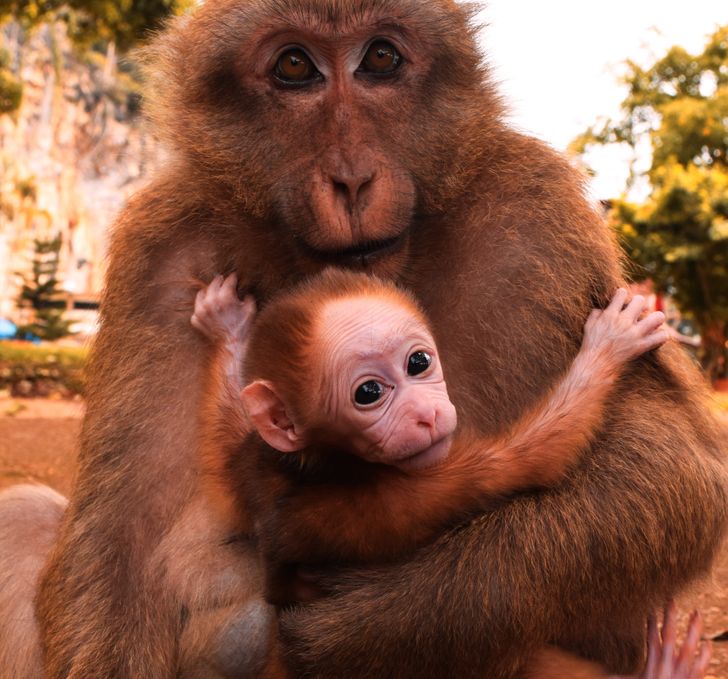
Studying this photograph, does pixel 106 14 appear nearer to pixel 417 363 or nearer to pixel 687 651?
pixel 417 363

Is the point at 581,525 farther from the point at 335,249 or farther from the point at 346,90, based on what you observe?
the point at 346,90

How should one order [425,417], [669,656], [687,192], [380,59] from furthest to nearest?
[687,192]
[669,656]
[380,59]
[425,417]

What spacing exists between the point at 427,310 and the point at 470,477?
540 millimetres

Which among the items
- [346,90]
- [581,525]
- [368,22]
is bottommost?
[581,525]

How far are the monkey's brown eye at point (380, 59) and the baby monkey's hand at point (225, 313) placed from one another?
717 mm

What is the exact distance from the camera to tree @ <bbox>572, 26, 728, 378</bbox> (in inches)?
1020

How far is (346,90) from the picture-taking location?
91.1 inches

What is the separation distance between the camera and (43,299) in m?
36.7

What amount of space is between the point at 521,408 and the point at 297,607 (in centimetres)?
80

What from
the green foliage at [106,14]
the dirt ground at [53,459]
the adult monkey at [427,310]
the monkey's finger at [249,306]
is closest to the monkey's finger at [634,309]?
the adult monkey at [427,310]

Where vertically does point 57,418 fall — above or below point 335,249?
below

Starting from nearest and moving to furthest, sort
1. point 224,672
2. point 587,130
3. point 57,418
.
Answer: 1. point 224,672
2. point 57,418
3. point 587,130

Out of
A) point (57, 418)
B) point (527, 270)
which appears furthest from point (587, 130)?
point (527, 270)

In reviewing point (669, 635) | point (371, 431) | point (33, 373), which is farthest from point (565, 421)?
point (33, 373)
